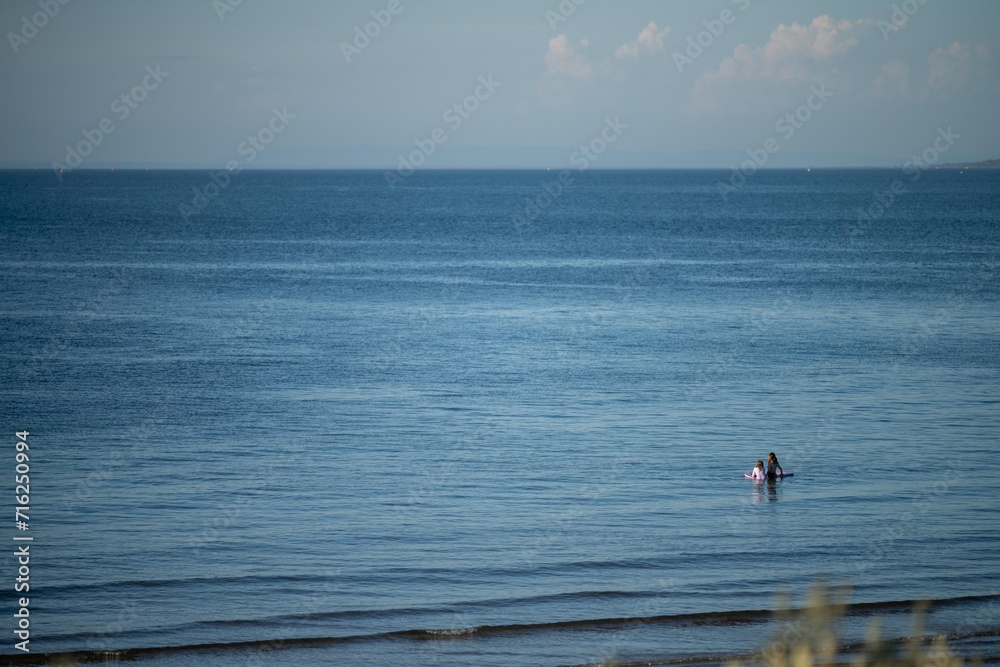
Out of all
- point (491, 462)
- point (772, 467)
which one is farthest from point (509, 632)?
point (772, 467)

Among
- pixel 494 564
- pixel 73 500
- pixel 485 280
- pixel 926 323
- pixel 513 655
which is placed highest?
pixel 485 280

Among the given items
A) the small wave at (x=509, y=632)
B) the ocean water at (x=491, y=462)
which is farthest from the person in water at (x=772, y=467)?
the small wave at (x=509, y=632)

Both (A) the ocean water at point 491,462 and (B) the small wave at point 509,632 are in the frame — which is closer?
(B) the small wave at point 509,632

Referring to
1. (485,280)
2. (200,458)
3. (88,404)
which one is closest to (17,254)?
(485,280)

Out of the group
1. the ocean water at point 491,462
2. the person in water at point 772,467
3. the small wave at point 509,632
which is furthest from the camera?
the person in water at point 772,467

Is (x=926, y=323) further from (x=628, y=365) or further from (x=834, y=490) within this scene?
(x=834, y=490)

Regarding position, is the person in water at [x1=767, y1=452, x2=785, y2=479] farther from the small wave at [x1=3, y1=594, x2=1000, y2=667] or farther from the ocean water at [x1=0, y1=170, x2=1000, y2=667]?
the small wave at [x1=3, y1=594, x2=1000, y2=667]

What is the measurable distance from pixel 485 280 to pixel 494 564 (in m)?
47.2

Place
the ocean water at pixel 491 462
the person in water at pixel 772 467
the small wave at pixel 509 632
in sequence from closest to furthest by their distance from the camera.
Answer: the small wave at pixel 509 632, the ocean water at pixel 491 462, the person in water at pixel 772 467

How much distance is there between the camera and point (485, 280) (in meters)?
67.7

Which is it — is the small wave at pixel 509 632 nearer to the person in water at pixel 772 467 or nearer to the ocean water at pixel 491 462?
the ocean water at pixel 491 462

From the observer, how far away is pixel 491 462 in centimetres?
2825

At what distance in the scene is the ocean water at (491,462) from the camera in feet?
61.6

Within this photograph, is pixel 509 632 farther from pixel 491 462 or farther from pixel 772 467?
pixel 772 467
